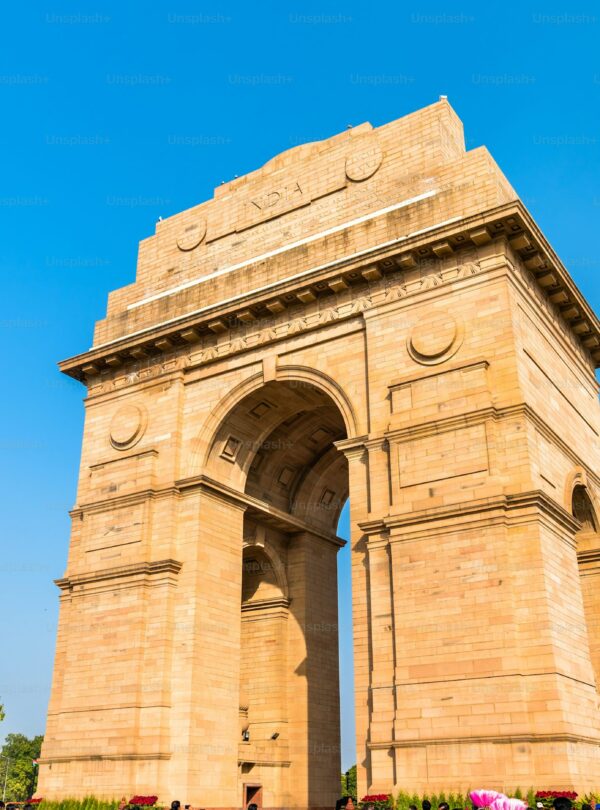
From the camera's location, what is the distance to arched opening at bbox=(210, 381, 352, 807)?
90.7 ft

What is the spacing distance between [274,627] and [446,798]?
1229 centimetres

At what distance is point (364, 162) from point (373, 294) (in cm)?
557

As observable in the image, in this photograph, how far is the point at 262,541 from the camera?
97.5 ft

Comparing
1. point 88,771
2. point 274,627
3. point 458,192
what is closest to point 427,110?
point 458,192

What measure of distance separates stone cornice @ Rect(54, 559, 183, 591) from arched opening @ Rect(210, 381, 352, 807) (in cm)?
326

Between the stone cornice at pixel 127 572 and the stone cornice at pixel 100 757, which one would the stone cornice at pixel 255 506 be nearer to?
the stone cornice at pixel 127 572

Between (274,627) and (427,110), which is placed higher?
(427,110)

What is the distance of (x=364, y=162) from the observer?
91.5 ft

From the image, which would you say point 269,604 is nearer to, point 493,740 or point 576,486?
point 576,486

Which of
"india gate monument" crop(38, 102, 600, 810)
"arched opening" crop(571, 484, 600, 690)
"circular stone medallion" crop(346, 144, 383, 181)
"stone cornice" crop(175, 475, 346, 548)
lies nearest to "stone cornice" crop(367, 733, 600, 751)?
"india gate monument" crop(38, 102, 600, 810)

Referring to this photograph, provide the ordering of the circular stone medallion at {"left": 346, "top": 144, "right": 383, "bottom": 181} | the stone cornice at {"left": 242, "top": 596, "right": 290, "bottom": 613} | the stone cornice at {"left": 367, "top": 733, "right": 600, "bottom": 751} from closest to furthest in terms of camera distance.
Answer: the stone cornice at {"left": 367, "top": 733, "right": 600, "bottom": 751} → the circular stone medallion at {"left": 346, "top": 144, "right": 383, "bottom": 181} → the stone cornice at {"left": 242, "top": 596, "right": 290, "bottom": 613}

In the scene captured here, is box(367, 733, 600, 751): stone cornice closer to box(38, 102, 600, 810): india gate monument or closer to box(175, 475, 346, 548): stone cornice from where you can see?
box(38, 102, 600, 810): india gate monument

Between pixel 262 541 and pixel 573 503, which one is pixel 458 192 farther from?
pixel 262 541

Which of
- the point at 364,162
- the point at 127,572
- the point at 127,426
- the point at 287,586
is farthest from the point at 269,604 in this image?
the point at 364,162
